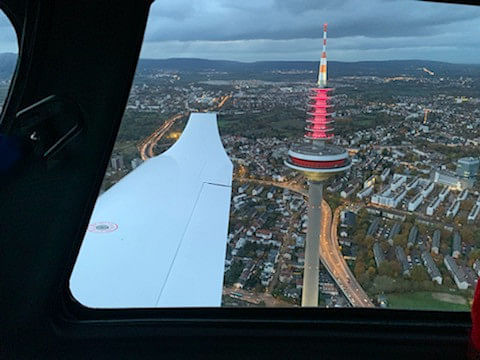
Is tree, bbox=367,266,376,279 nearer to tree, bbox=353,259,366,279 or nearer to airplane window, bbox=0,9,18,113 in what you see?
tree, bbox=353,259,366,279

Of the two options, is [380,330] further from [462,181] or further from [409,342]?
[462,181]

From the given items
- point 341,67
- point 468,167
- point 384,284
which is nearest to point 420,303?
point 384,284

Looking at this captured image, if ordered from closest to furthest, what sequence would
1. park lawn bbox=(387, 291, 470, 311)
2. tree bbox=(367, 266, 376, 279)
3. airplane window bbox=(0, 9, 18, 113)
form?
airplane window bbox=(0, 9, 18, 113) → park lawn bbox=(387, 291, 470, 311) → tree bbox=(367, 266, 376, 279)

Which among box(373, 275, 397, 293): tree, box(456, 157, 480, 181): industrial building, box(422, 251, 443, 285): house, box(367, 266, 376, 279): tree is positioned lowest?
box(373, 275, 397, 293): tree

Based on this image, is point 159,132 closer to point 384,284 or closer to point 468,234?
point 384,284

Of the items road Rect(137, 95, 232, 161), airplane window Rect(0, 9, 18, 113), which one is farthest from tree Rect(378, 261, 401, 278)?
airplane window Rect(0, 9, 18, 113)

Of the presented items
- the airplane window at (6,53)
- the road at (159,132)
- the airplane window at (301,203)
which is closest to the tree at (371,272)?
the airplane window at (301,203)

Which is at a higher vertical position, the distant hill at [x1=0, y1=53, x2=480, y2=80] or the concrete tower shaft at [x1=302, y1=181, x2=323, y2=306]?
the distant hill at [x1=0, y1=53, x2=480, y2=80]
